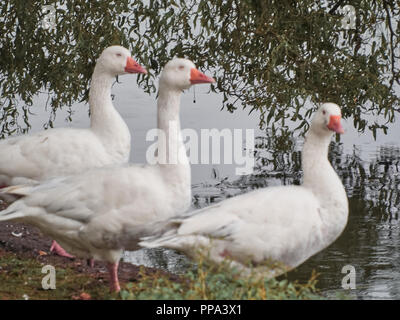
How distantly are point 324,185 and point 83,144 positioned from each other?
8.12 ft

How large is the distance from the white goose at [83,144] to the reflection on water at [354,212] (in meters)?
2.93

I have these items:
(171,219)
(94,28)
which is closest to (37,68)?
(94,28)

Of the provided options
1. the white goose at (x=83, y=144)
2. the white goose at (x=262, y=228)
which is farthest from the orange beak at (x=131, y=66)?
the white goose at (x=262, y=228)

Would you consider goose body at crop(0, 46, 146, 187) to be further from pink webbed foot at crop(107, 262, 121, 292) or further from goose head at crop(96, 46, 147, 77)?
pink webbed foot at crop(107, 262, 121, 292)

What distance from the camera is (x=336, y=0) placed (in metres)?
11.5

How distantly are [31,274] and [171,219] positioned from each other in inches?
86.9

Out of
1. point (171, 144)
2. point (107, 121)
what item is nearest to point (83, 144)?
point (107, 121)

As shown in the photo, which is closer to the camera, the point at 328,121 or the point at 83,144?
the point at 328,121

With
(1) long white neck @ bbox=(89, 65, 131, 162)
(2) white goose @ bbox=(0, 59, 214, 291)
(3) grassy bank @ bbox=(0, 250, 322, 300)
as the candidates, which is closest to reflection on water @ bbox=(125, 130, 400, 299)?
(3) grassy bank @ bbox=(0, 250, 322, 300)

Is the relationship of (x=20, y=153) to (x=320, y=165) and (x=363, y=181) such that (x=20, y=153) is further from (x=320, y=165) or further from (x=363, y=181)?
(x=363, y=181)

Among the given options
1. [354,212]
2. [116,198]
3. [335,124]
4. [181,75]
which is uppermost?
[181,75]

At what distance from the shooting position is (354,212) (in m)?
13.1

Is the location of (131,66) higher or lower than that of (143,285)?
higher

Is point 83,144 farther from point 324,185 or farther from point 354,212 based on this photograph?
point 354,212
